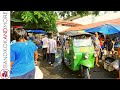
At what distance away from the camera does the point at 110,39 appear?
13.1 meters

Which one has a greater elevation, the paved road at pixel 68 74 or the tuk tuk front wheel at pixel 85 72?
the tuk tuk front wheel at pixel 85 72

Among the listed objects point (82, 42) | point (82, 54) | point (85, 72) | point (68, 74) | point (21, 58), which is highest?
point (82, 42)

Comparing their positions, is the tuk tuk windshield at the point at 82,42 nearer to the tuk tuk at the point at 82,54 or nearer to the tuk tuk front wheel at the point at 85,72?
the tuk tuk at the point at 82,54

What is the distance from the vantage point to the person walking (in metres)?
4.12

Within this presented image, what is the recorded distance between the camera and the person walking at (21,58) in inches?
162

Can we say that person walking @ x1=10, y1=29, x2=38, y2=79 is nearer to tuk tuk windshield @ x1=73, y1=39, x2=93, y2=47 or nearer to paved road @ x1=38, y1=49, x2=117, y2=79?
paved road @ x1=38, y1=49, x2=117, y2=79

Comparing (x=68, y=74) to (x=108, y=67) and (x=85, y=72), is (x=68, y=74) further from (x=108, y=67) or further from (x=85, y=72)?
(x=108, y=67)

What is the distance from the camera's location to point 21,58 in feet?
13.7

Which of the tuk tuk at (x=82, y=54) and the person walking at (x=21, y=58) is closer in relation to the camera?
the person walking at (x=21, y=58)

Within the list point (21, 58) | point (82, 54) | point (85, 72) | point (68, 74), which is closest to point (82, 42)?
point (82, 54)

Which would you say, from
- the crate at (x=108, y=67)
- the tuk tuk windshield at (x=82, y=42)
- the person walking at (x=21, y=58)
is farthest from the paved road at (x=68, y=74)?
the person walking at (x=21, y=58)

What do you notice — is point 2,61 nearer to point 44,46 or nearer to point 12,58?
point 12,58
